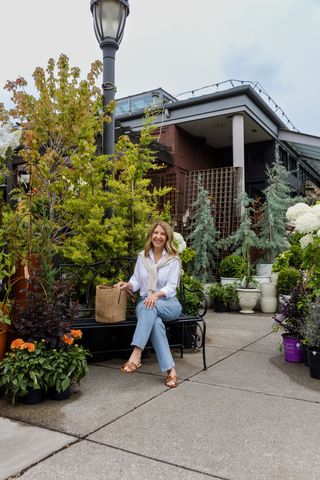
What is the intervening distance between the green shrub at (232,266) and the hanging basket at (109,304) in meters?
4.70

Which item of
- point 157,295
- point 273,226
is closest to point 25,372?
point 157,295

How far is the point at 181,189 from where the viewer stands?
11305 mm

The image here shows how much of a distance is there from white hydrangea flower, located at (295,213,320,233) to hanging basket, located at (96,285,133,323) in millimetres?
1723

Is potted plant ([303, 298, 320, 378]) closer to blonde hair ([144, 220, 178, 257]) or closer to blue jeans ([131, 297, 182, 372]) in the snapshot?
blue jeans ([131, 297, 182, 372])

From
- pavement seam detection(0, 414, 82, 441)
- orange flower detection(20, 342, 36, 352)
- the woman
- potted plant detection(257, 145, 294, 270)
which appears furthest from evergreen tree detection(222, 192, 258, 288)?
pavement seam detection(0, 414, 82, 441)

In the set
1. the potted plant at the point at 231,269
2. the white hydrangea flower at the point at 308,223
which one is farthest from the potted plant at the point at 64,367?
the potted plant at the point at 231,269

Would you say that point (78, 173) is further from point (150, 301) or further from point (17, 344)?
point (17, 344)

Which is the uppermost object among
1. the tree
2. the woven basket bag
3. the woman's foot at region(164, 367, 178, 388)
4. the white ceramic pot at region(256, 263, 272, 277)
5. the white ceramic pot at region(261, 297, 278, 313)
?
the tree

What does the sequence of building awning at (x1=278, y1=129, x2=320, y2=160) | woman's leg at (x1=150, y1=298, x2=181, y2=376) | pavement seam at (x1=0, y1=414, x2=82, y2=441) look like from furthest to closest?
building awning at (x1=278, y1=129, x2=320, y2=160) → woman's leg at (x1=150, y1=298, x2=181, y2=376) → pavement seam at (x1=0, y1=414, x2=82, y2=441)

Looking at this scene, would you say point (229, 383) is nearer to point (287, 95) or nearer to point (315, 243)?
point (315, 243)

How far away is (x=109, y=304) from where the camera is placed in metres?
3.84

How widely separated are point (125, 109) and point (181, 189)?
3.53 metres

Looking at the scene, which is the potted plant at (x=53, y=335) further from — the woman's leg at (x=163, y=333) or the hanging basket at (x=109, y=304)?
the woman's leg at (x=163, y=333)

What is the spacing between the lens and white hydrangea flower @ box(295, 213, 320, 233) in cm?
364
